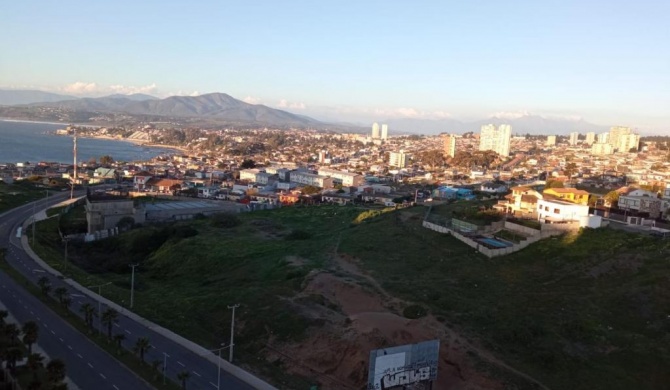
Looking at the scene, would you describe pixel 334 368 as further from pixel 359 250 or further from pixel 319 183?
pixel 319 183

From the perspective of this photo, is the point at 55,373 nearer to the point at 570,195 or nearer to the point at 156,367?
the point at 156,367

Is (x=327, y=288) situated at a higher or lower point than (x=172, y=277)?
higher

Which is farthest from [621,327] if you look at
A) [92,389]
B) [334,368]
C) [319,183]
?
[319,183]

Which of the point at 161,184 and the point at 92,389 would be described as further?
the point at 161,184

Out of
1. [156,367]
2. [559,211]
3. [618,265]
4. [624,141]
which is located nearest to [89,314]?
[156,367]

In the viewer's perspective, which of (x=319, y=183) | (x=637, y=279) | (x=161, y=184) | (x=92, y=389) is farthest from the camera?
(x=319, y=183)

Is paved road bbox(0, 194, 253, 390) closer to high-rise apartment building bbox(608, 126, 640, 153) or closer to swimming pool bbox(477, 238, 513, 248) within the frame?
swimming pool bbox(477, 238, 513, 248)

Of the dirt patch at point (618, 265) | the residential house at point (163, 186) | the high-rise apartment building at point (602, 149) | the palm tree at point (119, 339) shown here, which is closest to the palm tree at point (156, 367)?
the palm tree at point (119, 339)
